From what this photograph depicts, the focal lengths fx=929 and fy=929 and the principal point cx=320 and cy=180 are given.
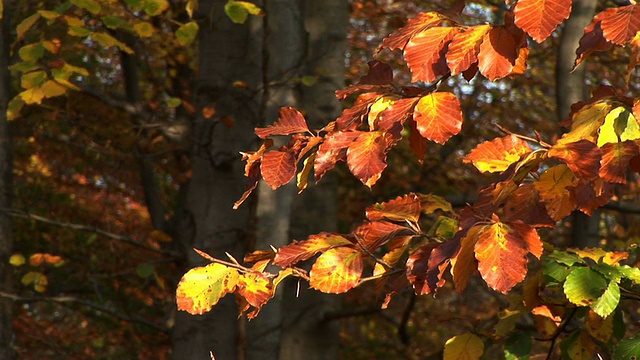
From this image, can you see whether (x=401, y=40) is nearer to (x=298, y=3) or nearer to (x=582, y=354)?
(x=582, y=354)

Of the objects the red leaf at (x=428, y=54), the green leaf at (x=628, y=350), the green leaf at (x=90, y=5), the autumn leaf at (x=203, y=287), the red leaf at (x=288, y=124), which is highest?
the red leaf at (x=428, y=54)

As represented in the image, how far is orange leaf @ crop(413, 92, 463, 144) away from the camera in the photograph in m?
2.18

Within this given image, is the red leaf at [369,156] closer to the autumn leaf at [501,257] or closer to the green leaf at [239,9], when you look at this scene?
the autumn leaf at [501,257]

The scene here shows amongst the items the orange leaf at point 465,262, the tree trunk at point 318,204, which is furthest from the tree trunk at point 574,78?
the orange leaf at point 465,262

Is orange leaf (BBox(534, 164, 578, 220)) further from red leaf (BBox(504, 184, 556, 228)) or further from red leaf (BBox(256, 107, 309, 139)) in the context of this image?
red leaf (BBox(256, 107, 309, 139))

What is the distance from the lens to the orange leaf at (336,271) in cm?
234

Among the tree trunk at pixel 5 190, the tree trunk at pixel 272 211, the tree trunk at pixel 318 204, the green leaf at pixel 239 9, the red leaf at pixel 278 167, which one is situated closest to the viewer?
the red leaf at pixel 278 167

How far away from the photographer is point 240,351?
179 inches

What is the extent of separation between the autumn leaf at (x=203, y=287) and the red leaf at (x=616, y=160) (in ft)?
3.13

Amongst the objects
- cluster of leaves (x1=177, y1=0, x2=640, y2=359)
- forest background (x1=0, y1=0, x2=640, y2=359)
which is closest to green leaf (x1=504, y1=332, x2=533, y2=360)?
forest background (x1=0, y1=0, x2=640, y2=359)

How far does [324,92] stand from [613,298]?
4.52 metres

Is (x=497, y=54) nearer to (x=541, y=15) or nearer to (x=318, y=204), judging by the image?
(x=541, y=15)

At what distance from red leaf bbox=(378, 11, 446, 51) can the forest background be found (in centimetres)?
10

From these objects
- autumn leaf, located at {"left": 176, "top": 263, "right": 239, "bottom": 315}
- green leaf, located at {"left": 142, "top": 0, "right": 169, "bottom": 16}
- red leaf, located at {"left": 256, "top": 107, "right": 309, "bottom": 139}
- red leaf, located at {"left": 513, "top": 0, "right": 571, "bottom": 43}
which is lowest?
green leaf, located at {"left": 142, "top": 0, "right": 169, "bottom": 16}
